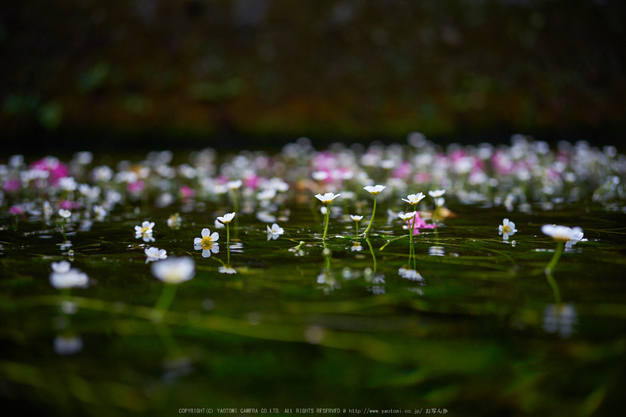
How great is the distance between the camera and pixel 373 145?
26.5ft

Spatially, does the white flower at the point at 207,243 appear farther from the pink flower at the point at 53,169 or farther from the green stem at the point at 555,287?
the pink flower at the point at 53,169

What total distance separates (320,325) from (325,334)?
0.05m

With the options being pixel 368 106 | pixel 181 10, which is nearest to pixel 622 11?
pixel 368 106

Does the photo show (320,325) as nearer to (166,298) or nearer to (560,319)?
(166,298)

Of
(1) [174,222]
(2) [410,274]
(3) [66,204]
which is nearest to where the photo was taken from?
(2) [410,274]

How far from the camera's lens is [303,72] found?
892 cm

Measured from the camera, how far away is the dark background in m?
7.88

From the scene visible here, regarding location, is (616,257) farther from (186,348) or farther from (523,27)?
(523,27)

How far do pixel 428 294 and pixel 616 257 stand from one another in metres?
0.80

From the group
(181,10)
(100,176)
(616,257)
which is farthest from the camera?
(181,10)

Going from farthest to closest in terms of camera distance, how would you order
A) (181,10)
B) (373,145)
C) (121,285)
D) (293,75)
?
1. (181,10)
2. (293,75)
3. (373,145)
4. (121,285)

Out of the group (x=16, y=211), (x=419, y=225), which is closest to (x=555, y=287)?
(x=419, y=225)

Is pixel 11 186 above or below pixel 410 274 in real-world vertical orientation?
above

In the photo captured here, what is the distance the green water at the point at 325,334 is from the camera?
2.94ft
